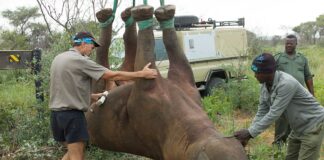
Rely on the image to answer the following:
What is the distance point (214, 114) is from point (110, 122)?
532 cm

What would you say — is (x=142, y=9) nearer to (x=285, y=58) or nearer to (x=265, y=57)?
(x=265, y=57)

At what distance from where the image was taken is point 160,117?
3.99 meters

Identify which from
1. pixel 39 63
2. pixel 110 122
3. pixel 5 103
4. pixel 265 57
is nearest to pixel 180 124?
pixel 110 122

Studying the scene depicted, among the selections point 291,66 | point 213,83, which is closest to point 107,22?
point 291,66

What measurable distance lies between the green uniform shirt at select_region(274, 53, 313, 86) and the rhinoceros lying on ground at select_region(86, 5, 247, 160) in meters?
3.53

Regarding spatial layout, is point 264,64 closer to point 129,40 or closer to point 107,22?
point 129,40

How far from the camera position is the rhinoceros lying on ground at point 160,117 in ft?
12.0

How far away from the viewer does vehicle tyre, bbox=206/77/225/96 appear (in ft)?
42.9

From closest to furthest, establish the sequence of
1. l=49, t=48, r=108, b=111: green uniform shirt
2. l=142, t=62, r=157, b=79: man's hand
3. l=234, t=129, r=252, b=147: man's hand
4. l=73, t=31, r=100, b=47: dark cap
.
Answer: l=142, t=62, r=157, b=79: man's hand, l=234, t=129, r=252, b=147: man's hand, l=49, t=48, r=108, b=111: green uniform shirt, l=73, t=31, r=100, b=47: dark cap

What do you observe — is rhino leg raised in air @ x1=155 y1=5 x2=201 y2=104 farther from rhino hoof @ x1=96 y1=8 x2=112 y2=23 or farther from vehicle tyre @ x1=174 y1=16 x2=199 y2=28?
vehicle tyre @ x1=174 y1=16 x2=199 y2=28

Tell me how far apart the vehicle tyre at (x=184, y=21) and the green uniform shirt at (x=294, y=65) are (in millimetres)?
5551

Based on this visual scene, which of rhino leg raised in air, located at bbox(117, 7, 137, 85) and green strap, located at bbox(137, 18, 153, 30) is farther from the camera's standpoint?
rhino leg raised in air, located at bbox(117, 7, 137, 85)

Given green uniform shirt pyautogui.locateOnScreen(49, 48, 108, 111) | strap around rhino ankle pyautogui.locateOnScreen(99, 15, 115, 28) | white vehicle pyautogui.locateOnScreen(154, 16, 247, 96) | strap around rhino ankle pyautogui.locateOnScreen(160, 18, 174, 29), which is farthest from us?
white vehicle pyautogui.locateOnScreen(154, 16, 247, 96)

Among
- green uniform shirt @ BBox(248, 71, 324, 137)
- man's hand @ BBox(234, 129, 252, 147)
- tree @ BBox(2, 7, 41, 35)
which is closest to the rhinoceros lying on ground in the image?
man's hand @ BBox(234, 129, 252, 147)
